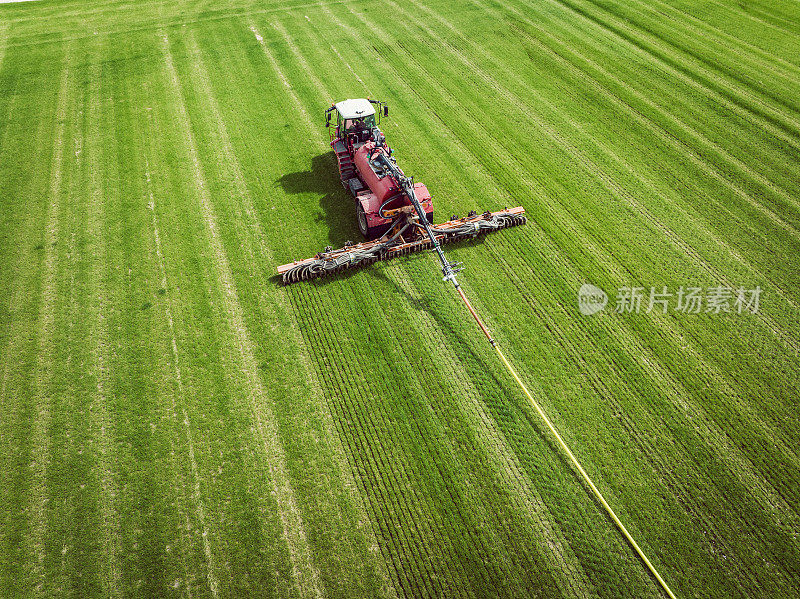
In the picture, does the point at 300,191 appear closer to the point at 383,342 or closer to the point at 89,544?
the point at 383,342

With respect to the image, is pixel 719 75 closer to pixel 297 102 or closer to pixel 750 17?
pixel 750 17

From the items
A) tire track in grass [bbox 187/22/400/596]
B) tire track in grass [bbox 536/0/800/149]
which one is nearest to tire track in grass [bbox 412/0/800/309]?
tire track in grass [bbox 536/0/800/149]

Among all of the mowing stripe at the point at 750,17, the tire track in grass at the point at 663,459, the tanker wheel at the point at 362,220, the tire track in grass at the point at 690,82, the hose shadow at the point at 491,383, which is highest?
the mowing stripe at the point at 750,17

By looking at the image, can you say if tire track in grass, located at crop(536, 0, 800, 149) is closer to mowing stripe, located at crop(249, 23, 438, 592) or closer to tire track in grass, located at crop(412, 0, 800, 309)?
tire track in grass, located at crop(412, 0, 800, 309)

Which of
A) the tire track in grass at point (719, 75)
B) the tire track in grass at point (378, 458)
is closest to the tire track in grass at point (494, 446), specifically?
the tire track in grass at point (378, 458)

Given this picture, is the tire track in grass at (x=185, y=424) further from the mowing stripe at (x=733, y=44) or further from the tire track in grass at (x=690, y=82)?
the mowing stripe at (x=733, y=44)
